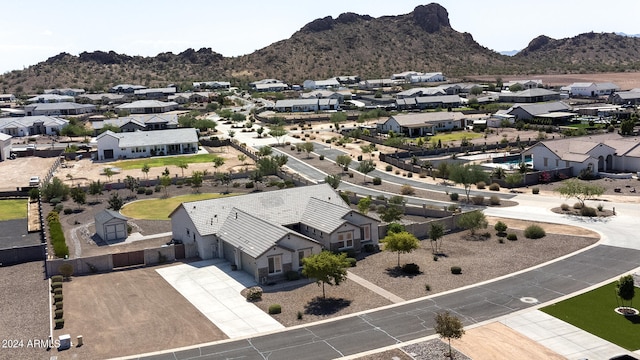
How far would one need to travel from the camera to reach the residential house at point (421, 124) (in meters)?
120

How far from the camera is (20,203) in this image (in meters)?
74.2

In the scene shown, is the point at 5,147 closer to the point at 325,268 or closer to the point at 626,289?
the point at 325,268

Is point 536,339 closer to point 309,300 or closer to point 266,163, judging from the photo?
point 309,300

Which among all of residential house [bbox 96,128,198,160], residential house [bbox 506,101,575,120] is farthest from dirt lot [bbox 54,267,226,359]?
residential house [bbox 506,101,575,120]

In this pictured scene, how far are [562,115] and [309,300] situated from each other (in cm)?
10135

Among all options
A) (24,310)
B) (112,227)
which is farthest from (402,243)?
(112,227)

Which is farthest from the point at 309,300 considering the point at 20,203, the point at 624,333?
the point at 20,203

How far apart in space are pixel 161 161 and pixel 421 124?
50100mm

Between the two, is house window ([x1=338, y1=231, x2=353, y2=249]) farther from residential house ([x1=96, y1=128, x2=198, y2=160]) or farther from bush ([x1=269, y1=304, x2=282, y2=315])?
residential house ([x1=96, y1=128, x2=198, y2=160])

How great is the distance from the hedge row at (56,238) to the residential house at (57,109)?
111414 millimetres

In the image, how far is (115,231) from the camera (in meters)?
56.8

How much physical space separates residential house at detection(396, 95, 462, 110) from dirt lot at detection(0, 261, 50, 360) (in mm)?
120782

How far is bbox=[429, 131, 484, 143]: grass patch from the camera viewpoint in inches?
4481

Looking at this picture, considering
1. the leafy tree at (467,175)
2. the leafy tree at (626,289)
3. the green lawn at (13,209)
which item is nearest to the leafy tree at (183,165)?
the green lawn at (13,209)
